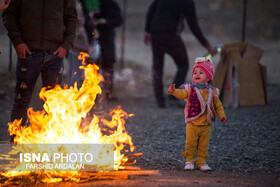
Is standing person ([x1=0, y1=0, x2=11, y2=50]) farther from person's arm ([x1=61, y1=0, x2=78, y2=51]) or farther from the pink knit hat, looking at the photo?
the pink knit hat

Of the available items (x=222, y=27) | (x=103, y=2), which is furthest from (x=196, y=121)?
(x=222, y=27)

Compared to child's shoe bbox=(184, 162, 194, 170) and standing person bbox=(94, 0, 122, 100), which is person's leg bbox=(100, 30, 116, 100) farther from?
child's shoe bbox=(184, 162, 194, 170)

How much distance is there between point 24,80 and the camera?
4.18 meters

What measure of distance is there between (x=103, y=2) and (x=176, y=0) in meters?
1.43

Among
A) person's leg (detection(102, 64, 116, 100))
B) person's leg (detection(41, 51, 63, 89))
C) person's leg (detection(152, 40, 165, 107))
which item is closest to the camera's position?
person's leg (detection(41, 51, 63, 89))

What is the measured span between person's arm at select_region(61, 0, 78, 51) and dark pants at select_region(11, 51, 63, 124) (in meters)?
0.20

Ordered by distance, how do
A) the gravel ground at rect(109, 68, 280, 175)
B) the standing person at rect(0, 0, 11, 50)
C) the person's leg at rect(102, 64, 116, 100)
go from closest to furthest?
the standing person at rect(0, 0, 11, 50)
the gravel ground at rect(109, 68, 280, 175)
the person's leg at rect(102, 64, 116, 100)

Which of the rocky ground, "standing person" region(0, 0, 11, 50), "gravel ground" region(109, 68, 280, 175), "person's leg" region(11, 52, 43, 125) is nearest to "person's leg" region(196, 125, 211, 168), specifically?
the rocky ground

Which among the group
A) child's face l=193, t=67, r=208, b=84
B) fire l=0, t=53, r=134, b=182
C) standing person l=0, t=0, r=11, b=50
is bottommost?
fire l=0, t=53, r=134, b=182

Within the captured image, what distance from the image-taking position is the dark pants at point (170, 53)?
24.2ft

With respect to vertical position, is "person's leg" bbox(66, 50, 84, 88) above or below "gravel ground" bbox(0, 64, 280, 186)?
above

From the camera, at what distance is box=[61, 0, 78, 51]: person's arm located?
4332mm

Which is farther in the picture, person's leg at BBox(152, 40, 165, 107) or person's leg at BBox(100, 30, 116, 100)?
person's leg at BBox(100, 30, 116, 100)

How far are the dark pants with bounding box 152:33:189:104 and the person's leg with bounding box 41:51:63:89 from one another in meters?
3.38
